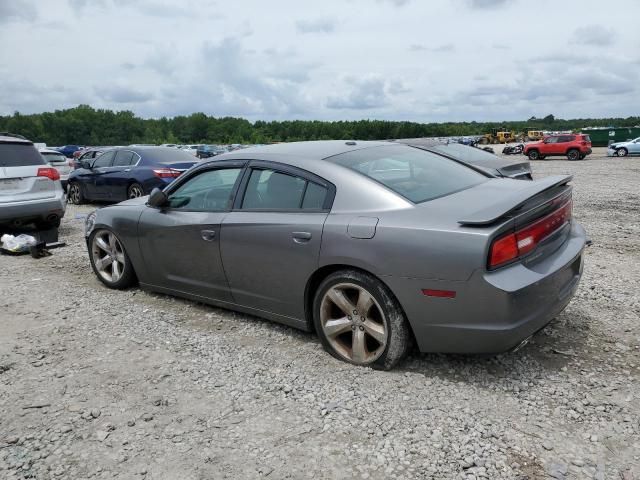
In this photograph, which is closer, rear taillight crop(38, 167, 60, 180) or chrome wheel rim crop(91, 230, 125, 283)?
chrome wheel rim crop(91, 230, 125, 283)

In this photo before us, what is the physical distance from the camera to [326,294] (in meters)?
3.52

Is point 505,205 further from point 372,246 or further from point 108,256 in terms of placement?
point 108,256

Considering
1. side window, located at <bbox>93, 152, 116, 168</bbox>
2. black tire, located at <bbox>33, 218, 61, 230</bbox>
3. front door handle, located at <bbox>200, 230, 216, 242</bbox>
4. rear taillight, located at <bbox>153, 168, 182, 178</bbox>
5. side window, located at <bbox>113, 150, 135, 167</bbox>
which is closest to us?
front door handle, located at <bbox>200, 230, 216, 242</bbox>

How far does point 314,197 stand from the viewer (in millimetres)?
3662

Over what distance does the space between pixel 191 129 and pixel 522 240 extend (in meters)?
136

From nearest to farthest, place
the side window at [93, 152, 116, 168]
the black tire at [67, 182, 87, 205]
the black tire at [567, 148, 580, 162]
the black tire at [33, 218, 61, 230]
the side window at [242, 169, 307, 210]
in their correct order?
the side window at [242, 169, 307, 210]
the black tire at [33, 218, 61, 230]
the side window at [93, 152, 116, 168]
the black tire at [67, 182, 87, 205]
the black tire at [567, 148, 580, 162]

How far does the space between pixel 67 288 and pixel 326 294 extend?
352cm

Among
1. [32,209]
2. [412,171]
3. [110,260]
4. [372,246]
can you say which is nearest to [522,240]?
[372,246]

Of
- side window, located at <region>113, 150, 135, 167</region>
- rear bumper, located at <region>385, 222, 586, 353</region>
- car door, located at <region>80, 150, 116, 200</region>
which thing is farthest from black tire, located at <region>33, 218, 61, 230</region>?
rear bumper, located at <region>385, 222, 586, 353</region>

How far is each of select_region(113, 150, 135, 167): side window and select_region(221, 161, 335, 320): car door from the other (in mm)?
8702

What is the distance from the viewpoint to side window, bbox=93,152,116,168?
Result: 12375mm

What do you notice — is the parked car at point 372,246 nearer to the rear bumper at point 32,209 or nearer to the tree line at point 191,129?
the rear bumper at point 32,209

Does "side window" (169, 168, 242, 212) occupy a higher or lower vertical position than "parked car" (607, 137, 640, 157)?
higher

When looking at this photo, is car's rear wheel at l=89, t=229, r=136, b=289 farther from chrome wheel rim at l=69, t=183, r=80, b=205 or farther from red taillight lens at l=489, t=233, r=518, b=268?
chrome wheel rim at l=69, t=183, r=80, b=205
